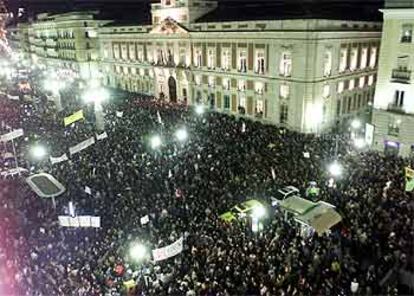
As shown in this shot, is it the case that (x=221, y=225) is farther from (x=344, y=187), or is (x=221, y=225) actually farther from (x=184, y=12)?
(x=184, y=12)

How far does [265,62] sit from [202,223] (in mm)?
24593

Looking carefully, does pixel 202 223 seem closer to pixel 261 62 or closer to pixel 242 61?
pixel 261 62

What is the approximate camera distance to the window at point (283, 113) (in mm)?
39188

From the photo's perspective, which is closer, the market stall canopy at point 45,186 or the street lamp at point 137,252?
the street lamp at point 137,252

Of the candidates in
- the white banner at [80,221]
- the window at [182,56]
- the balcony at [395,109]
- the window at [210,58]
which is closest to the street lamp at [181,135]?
the white banner at [80,221]

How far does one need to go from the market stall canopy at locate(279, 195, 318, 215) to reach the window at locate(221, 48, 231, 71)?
26292 mm

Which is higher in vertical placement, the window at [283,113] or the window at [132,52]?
the window at [132,52]

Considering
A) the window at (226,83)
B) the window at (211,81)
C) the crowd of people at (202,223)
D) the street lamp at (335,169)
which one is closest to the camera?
the crowd of people at (202,223)

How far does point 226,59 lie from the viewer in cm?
4453

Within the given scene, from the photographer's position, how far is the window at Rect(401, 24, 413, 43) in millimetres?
27547

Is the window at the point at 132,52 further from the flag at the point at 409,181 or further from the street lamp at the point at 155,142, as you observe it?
the flag at the point at 409,181

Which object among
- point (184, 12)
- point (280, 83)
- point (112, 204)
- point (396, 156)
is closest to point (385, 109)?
point (396, 156)

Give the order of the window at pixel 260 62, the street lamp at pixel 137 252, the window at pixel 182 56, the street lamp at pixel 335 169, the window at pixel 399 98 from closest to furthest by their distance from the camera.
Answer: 1. the street lamp at pixel 137 252
2. the street lamp at pixel 335 169
3. the window at pixel 399 98
4. the window at pixel 260 62
5. the window at pixel 182 56

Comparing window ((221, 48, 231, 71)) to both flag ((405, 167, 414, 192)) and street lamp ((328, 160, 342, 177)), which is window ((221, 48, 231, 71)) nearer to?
street lamp ((328, 160, 342, 177))
